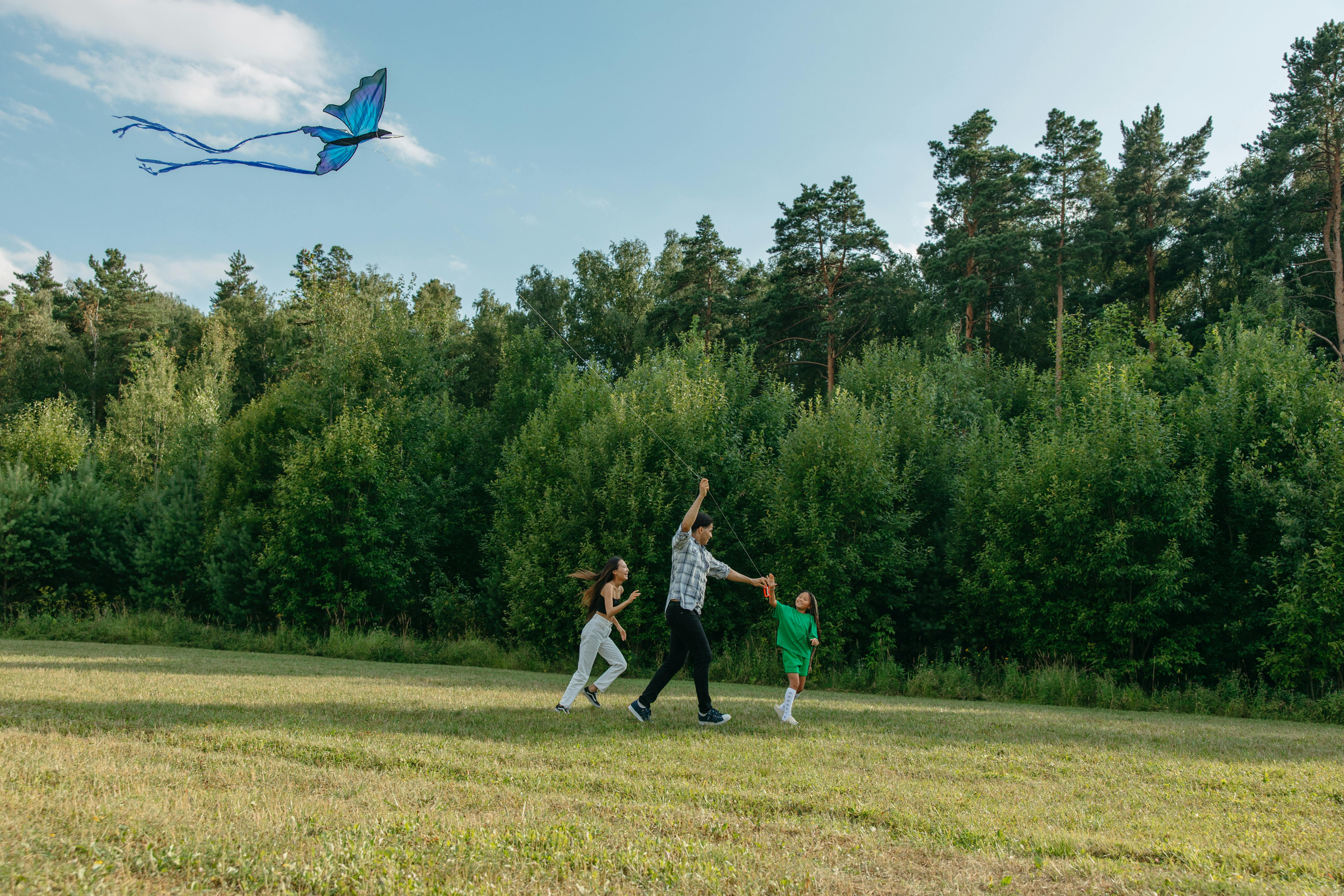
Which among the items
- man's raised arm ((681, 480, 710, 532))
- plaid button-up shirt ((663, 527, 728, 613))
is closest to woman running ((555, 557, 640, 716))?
plaid button-up shirt ((663, 527, 728, 613))

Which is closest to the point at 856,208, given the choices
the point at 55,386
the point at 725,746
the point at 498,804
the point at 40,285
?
the point at 725,746

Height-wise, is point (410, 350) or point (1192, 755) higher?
point (410, 350)

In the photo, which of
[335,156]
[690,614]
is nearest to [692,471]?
[690,614]

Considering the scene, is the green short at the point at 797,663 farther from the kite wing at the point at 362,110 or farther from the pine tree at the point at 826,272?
the pine tree at the point at 826,272

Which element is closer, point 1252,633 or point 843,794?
point 843,794

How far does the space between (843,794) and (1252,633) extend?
1752cm

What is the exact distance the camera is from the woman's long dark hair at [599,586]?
1082cm

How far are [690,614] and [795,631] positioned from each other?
1.80 meters

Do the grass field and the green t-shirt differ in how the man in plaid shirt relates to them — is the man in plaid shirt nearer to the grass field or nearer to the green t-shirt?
the grass field

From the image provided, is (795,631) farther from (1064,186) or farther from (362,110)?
(1064,186)

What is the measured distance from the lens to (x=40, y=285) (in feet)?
204

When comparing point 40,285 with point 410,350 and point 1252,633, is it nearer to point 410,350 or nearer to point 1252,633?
point 410,350

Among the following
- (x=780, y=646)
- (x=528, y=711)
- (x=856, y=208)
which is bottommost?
(x=528, y=711)

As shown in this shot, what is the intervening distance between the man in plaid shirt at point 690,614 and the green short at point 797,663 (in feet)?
3.83
